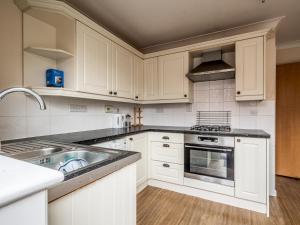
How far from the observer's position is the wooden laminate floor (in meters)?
1.75

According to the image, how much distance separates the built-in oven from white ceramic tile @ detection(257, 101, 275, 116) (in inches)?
30.7

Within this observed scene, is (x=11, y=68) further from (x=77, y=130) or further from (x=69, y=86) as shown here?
(x=77, y=130)

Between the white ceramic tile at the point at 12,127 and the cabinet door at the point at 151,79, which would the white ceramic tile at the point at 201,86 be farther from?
the white ceramic tile at the point at 12,127

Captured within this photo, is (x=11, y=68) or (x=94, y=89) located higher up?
(x=11, y=68)

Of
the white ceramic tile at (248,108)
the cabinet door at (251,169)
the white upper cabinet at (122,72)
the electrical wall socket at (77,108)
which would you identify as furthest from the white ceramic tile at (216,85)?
the electrical wall socket at (77,108)

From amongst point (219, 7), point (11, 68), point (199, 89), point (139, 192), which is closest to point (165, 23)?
point (219, 7)

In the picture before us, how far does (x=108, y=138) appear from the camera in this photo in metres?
1.81

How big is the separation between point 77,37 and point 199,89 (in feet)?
6.33

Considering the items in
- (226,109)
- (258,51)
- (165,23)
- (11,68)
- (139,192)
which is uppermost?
(165,23)

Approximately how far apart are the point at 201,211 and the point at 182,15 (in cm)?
237

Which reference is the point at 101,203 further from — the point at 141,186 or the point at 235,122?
the point at 235,122

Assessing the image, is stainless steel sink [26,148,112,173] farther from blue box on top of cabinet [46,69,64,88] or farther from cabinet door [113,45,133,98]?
cabinet door [113,45,133,98]

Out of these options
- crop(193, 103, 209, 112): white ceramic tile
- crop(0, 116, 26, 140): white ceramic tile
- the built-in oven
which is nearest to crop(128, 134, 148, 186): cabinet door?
the built-in oven

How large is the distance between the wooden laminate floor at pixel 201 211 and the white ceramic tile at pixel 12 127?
145 centimetres
